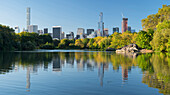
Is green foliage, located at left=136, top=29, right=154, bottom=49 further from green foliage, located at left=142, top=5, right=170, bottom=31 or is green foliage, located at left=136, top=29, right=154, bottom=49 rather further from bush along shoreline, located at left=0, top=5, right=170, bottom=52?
green foliage, located at left=142, top=5, right=170, bottom=31

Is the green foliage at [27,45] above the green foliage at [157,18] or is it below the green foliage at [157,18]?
below

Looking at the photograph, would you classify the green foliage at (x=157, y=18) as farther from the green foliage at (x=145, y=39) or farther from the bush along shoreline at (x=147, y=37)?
the green foliage at (x=145, y=39)

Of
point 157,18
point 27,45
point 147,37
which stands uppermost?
point 157,18

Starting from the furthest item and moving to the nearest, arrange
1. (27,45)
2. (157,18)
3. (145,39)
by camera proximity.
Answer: (27,45) < (157,18) < (145,39)

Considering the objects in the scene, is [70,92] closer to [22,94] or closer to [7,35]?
[22,94]

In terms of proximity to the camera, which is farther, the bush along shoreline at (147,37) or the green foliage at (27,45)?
the green foliage at (27,45)

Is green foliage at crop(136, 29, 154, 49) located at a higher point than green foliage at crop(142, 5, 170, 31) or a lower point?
lower

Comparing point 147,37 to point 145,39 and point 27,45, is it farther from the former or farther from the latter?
point 27,45

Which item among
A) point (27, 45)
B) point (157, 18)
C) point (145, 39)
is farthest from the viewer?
point (27, 45)

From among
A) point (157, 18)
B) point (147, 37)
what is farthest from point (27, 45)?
point (157, 18)

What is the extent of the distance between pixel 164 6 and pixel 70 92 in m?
72.3

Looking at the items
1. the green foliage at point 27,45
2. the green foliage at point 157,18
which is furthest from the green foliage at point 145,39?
the green foliage at point 27,45

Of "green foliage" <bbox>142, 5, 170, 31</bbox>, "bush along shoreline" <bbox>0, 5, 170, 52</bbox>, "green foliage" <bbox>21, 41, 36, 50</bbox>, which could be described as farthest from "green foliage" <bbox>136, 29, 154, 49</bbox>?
"green foliage" <bbox>21, 41, 36, 50</bbox>

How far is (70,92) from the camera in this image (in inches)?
328
